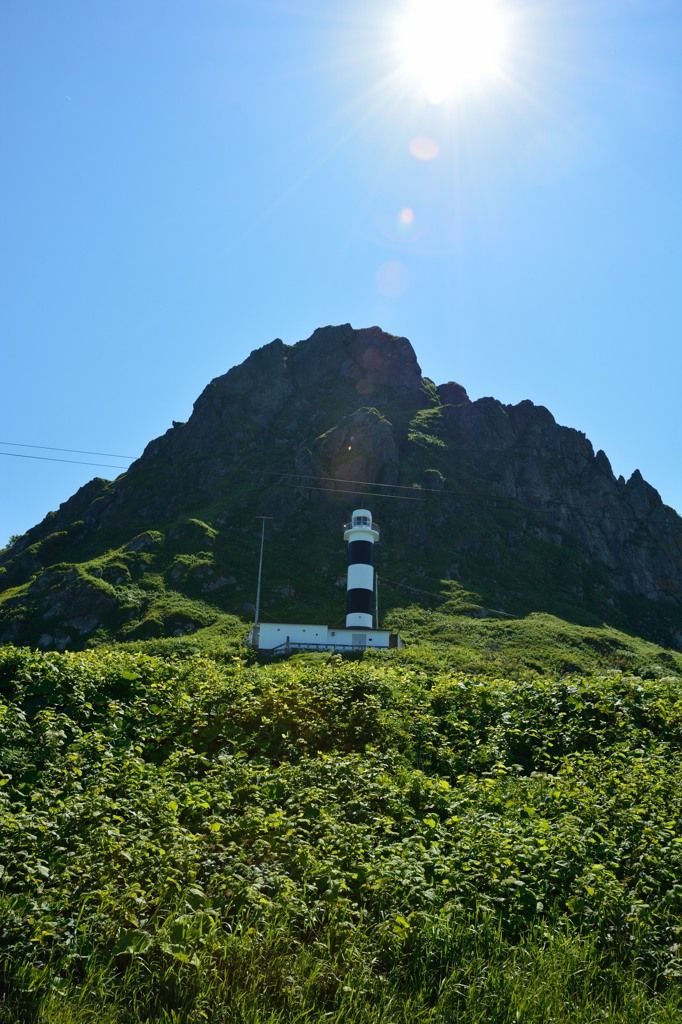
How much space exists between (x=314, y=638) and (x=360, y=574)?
522 cm

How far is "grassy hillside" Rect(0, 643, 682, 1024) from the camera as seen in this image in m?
5.38

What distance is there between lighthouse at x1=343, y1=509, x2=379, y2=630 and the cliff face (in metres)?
14.2

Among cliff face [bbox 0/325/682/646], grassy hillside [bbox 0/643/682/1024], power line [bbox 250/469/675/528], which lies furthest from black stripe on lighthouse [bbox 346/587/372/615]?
power line [bbox 250/469/675/528]

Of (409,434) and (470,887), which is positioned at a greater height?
(409,434)

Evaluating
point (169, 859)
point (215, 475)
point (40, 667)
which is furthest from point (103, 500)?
point (169, 859)

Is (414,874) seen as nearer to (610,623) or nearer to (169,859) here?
(169,859)

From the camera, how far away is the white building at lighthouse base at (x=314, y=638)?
42406 mm

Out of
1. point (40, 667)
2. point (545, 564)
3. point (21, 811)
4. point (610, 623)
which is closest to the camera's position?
point (21, 811)

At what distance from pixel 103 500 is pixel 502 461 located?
178 feet

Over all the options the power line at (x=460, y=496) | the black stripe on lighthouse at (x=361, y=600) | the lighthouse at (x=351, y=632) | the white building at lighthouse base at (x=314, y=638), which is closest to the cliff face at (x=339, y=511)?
the power line at (x=460, y=496)

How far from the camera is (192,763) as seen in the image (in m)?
9.82

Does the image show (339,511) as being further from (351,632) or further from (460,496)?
(351,632)

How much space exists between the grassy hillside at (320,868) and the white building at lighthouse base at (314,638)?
102ft

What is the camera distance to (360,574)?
44562 mm
